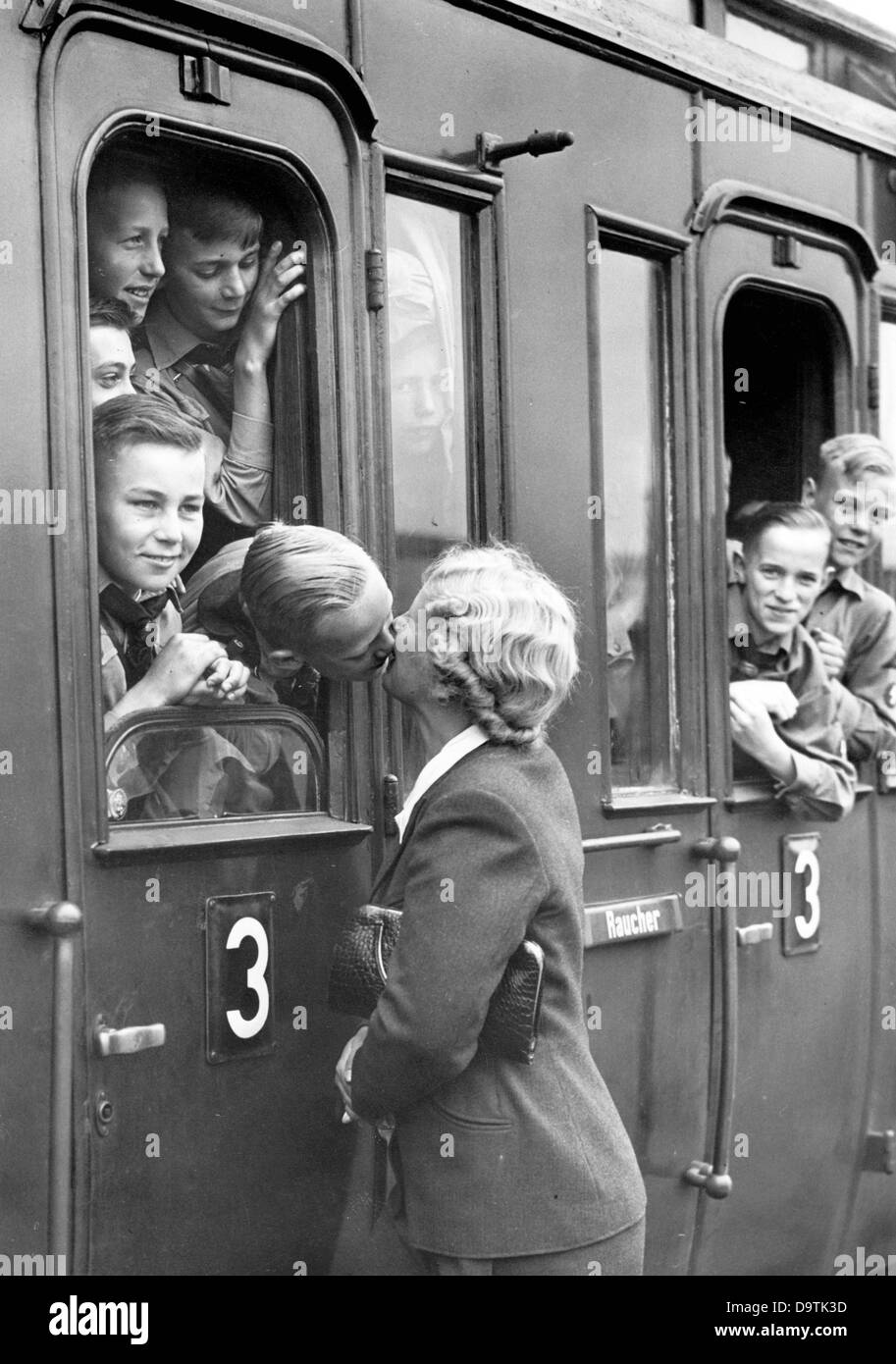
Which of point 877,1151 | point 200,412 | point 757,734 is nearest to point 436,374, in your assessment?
point 200,412

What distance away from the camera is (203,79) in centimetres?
243

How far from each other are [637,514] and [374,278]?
35.3 inches

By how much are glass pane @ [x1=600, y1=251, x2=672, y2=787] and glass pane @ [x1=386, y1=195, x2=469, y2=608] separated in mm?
437

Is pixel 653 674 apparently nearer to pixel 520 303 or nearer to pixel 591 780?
pixel 591 780

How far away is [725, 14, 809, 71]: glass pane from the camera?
3.65m

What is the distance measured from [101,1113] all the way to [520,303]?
62.5 inches

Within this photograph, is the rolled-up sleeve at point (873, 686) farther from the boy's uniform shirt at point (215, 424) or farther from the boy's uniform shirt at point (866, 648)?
the boy's uniform shirt at point (215, 424)

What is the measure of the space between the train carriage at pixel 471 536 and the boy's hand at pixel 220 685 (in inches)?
1.6

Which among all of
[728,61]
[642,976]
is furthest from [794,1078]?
[728,61]

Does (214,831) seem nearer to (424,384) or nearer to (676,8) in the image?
(424,384)

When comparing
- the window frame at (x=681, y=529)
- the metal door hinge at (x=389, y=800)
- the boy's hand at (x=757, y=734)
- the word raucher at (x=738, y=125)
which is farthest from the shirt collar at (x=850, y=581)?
the metal door hinge at (x=389, y=800)

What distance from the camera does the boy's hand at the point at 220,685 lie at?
8.13 feet

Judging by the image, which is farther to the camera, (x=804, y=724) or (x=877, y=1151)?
(x=877, y=1151)

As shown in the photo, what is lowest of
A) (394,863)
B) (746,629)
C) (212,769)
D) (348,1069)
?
(348,1069)
